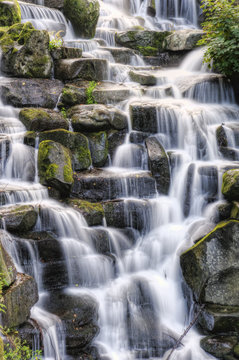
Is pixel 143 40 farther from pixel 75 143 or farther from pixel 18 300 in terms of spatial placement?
pixel 18 300

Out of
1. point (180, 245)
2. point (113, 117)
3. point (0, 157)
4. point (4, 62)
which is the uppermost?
point (4, 62)

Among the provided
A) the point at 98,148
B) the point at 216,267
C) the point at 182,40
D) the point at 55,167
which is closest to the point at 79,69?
the point at 98,148

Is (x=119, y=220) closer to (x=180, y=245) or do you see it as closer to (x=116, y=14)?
(x=180, y=245)

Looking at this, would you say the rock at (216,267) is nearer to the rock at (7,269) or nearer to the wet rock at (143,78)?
the rock at (7,269)

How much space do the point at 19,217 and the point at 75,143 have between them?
8.49ft

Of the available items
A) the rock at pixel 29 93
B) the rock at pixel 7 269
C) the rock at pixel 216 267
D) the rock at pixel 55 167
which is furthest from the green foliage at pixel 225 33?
the rock at pixel 7 269

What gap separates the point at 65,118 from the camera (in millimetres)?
8859

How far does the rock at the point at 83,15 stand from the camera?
45.6ft

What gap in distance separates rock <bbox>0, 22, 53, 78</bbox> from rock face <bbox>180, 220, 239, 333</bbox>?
7060 millimetres

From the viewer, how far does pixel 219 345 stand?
5.32 metres

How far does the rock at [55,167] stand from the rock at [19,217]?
884 mm

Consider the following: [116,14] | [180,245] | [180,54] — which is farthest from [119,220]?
[116,14]

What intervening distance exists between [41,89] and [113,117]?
237cm

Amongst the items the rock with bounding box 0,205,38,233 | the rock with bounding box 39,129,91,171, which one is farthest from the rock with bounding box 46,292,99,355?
the rock with bounding box 39,129,91,171
